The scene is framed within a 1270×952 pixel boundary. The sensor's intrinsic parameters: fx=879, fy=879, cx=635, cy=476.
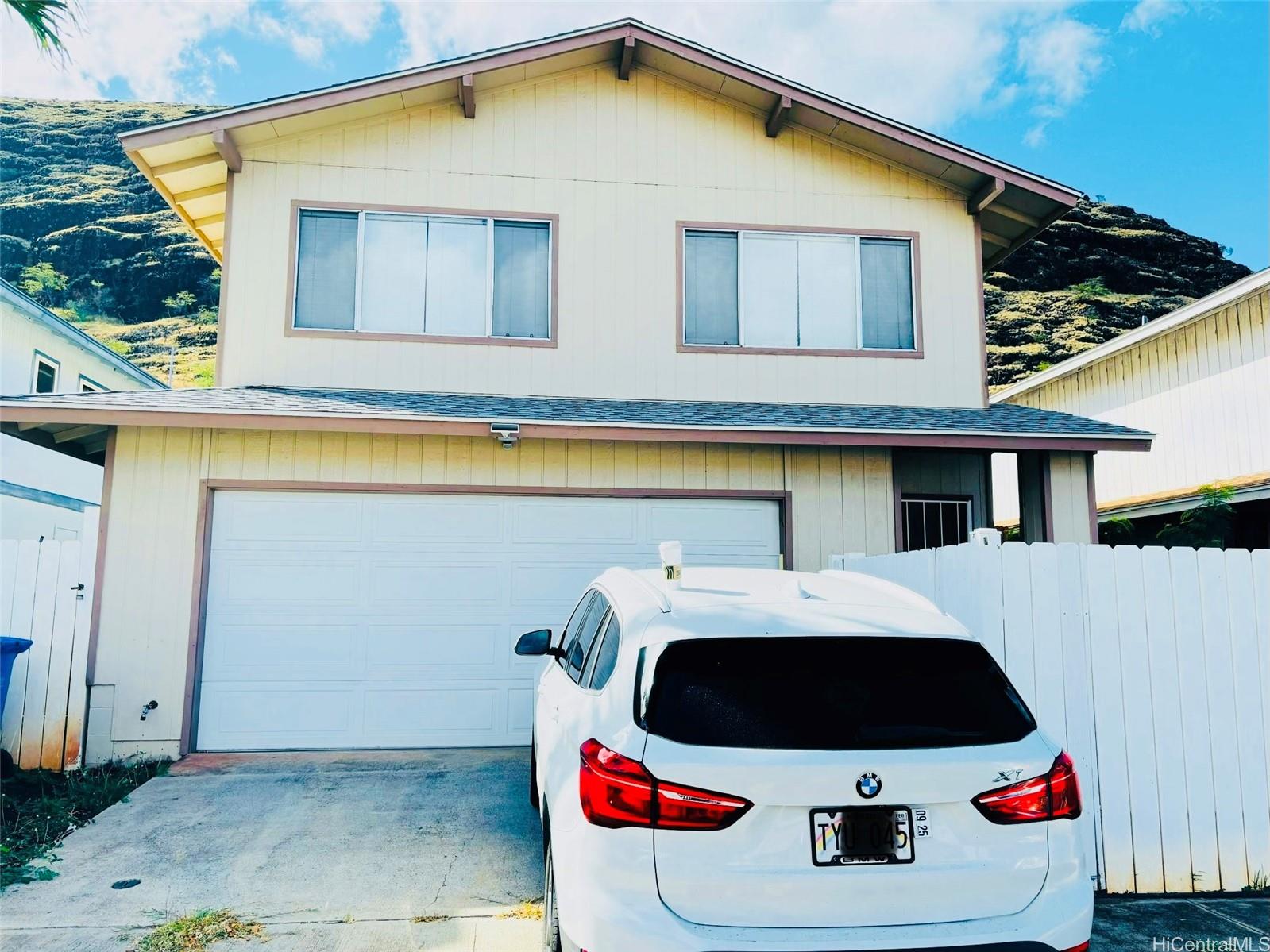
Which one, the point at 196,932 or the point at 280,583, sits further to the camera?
the point at 280,583

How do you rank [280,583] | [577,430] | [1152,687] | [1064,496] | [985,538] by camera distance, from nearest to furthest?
[1152,687]
[985,538]
[577,430]
[280,583]
[1064,496]

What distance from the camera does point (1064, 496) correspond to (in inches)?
352

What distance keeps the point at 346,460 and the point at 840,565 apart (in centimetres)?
465

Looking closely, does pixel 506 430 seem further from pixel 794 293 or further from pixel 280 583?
pixel 794 293

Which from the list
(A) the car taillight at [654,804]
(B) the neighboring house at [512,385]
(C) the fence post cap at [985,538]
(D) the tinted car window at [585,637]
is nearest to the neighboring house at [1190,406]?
(B) the neighboring house at [512,385]

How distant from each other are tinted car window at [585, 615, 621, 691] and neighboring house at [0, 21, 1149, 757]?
4146 millimetres

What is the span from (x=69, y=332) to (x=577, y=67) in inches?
432

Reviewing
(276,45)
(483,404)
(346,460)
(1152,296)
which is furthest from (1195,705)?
(1152,296)

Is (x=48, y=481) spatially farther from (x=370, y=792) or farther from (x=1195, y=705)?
(x=1195, y=705)

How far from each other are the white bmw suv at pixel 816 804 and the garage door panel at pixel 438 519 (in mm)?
5542

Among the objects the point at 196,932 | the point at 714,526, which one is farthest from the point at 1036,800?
the point at 714,526

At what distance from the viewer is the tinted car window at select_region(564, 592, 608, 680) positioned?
4.13m

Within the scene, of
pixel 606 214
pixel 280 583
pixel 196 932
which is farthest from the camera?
pixel 606 214

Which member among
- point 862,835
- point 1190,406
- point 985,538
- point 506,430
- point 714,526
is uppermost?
point 1190,406
